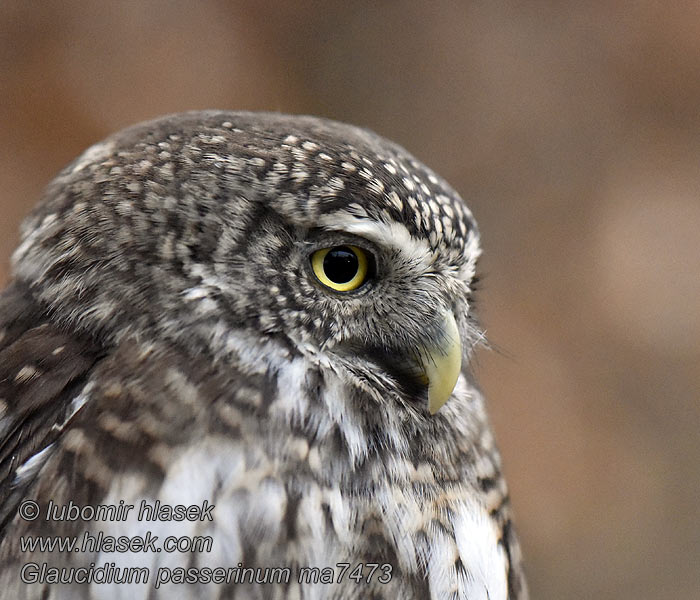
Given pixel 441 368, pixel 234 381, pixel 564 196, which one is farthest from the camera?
pixel 564 196

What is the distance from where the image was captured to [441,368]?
173 centimetres

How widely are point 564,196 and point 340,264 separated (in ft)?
13.7

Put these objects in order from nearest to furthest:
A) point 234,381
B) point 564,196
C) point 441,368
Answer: point 234,381
point 441,368
point 564,196

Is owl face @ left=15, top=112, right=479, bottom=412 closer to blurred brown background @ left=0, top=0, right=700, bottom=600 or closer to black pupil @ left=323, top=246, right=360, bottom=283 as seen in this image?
→ black pupil @ left=323, top=246, right=360, bottom=283

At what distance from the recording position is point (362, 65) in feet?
18.0

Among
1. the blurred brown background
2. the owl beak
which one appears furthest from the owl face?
the blurred brown background

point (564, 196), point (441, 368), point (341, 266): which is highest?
point (341, 266)

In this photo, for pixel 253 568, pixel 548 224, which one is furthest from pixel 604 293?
pixel 253 568

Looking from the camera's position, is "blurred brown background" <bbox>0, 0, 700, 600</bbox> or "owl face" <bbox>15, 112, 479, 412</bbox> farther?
"blurred brown background" <bbox>0, 0, 700, 600</bbox>

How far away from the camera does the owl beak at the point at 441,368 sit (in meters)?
1.73

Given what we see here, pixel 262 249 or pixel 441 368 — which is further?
pixel 441 368

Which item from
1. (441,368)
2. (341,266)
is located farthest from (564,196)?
(341,266)

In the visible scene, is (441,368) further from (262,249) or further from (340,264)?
(262,249)

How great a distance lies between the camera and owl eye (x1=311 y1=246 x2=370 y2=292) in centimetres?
161
